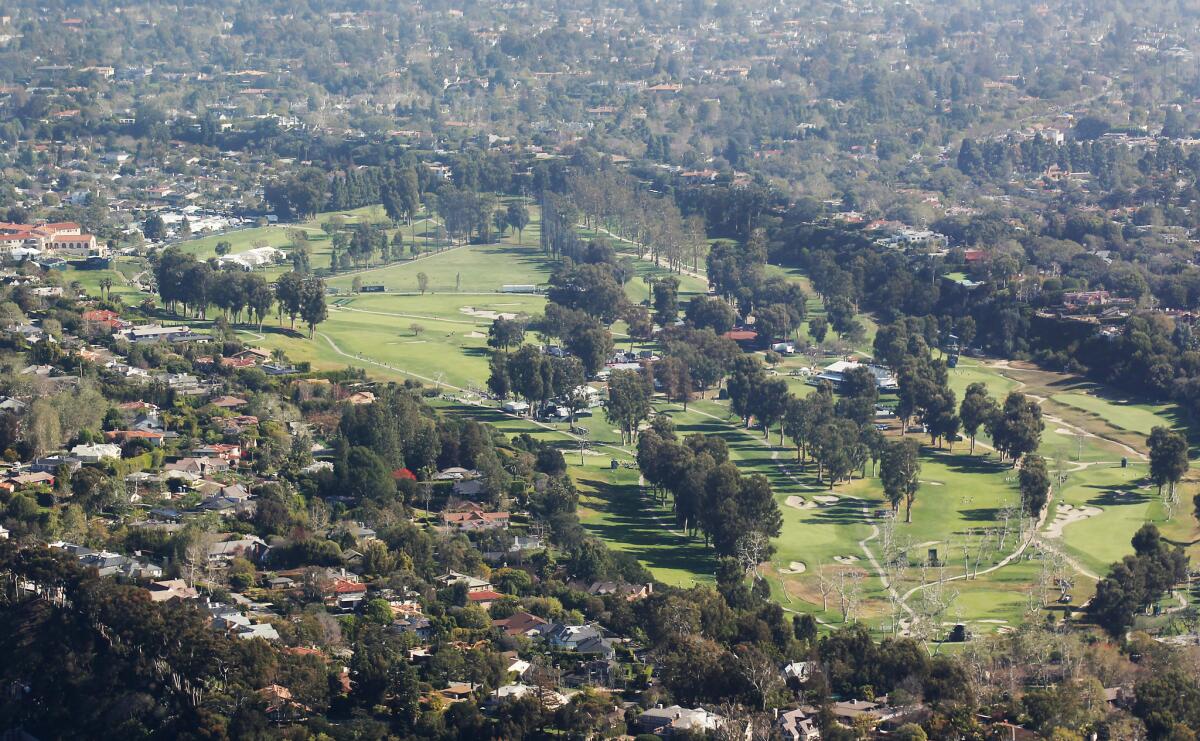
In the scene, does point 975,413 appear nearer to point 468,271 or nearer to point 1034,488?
point 1034,488

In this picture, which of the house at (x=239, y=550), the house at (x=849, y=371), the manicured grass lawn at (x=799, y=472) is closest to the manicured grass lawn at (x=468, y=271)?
the manicured grass lawn at (x=799, y=472)

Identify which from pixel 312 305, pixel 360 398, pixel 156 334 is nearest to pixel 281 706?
pixel 360 398

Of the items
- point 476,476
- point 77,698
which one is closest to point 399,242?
point 476,476

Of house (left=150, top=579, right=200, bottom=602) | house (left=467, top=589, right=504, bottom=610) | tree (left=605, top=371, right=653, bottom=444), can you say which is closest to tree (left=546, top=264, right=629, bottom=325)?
tree (left=605, top=371, right=653, bottom=444)

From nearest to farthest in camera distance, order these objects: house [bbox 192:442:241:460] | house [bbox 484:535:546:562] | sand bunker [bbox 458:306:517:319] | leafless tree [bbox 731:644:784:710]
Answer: leafless tree [bbox 731:644:784:710]
house [bbox 484:535:546:562]
house [bbox 192:442:241:460]
sand bunker [bbox 458:306:517:319]

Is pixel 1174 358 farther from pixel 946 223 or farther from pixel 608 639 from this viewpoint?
pixel 608 639

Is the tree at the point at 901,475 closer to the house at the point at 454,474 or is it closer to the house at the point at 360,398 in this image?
the house at the point at 454,474

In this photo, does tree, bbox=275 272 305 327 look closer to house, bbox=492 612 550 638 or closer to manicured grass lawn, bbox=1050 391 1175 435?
manicured grass lawn, bbox=1050 391 1175 435
